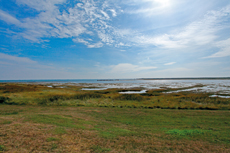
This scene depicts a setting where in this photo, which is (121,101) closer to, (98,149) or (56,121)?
(56,121)

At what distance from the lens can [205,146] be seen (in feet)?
28.5

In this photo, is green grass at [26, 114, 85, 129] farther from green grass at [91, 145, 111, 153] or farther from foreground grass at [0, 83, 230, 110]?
foreground grass at [0, 83, 230, 110]

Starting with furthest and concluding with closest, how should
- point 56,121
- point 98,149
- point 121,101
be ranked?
point 121,101
point 56,121
point 98,149

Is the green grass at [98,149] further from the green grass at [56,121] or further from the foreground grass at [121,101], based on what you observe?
the foreground grass at [121,101]

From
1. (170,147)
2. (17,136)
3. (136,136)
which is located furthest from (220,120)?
(17,136)

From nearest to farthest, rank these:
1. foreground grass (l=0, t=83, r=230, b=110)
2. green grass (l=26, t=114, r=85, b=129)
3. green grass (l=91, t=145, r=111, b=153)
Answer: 1. green grass (l=91, t=145, r=111, b=153)
2. green grass (l=26, t=114, r=85, b=129)
3. foreground grass (l=0, t=83, r=230, b=110)

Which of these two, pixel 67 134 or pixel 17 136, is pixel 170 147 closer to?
pixel 67 134

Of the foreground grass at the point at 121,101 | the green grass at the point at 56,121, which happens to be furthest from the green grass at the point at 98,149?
the foreground grass at the point at 121,101

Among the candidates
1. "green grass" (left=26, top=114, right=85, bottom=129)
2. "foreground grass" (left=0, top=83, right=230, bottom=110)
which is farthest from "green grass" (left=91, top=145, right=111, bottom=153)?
"foreground grass" (left=0, top=83, right=230, bottom=110)

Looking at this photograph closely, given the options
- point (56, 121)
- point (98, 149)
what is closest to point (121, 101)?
point (56, 121)

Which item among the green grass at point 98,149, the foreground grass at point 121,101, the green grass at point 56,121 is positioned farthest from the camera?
the foreground grass at point 121,101

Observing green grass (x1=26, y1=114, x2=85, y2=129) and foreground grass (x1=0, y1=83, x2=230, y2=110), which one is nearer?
green grass (x1=26, y1=114, x2=85, y2=129)

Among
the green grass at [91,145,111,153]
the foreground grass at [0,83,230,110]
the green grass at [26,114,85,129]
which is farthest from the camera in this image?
the foreground grass at [0,83,230,110]

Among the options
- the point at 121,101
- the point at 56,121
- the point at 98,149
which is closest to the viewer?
the point at 98,149
